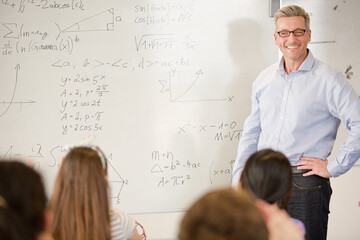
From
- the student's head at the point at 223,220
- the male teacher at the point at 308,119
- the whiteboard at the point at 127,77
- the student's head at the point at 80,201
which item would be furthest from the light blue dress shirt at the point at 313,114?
the student's head at the point at 223,220

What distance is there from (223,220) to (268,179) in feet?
3.29

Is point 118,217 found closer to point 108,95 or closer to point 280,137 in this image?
point 280,137

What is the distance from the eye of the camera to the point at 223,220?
1.00 metres

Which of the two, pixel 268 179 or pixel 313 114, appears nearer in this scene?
pixel 268 179

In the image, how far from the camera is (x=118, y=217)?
208 cm

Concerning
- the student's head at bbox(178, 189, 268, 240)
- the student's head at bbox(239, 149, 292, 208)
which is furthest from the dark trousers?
the student's head at bbox(178, 189, 268, 240)

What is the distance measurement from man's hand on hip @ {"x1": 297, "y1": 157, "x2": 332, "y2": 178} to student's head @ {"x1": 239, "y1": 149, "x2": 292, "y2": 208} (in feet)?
2.32

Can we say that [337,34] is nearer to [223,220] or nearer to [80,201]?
[80,201]

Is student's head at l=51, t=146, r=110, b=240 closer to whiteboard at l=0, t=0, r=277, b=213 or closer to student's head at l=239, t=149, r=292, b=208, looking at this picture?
student's head at l=239, t=149, r=292, b=208

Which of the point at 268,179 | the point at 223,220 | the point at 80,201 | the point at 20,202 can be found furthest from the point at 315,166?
the point at 20,202

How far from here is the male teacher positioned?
2668 millimetres

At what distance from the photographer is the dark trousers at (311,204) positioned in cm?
266

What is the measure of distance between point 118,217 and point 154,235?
1.37 metres

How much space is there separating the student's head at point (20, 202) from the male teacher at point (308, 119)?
1.79m
